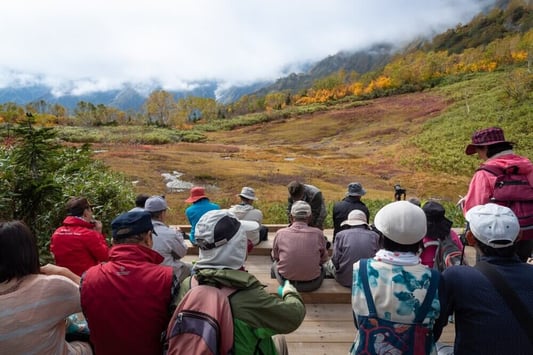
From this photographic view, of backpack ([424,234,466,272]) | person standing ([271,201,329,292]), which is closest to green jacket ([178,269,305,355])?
person standing ([271,201,329,292])

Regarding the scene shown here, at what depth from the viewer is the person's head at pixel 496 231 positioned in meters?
1.67

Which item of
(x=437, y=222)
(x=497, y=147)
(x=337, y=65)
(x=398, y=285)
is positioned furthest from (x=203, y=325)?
(x=337, y=65)

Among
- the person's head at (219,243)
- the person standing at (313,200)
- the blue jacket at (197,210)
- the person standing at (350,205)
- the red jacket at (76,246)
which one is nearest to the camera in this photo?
the person's head at (219,243)

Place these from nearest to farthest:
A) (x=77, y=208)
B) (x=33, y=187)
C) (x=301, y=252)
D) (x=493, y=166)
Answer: (x=493, y=166) < (x=77, y=208) < (x=301, y=252) < (x=33, y=187)

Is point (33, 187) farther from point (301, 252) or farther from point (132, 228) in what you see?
point (301, 252)

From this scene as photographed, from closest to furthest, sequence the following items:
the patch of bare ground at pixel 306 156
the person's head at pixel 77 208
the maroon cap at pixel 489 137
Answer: the maroon cap at pixel 489 137
the person's head at pixel 77 208
the patch of bare ground at pixel 306 156

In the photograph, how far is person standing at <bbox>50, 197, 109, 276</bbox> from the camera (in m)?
3.02

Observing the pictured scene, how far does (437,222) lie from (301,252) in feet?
4.26

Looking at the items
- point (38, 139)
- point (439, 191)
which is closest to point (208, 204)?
point (38, 139)

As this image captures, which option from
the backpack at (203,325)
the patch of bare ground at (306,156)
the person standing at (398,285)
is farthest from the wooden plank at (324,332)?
the patch of bare ground at (306,156)

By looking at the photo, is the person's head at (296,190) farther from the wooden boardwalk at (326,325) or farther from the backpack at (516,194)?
the backpack at (516,194)

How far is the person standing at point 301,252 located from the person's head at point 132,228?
1.82 m

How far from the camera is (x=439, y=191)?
460 inches

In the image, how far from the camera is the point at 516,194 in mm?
2561
